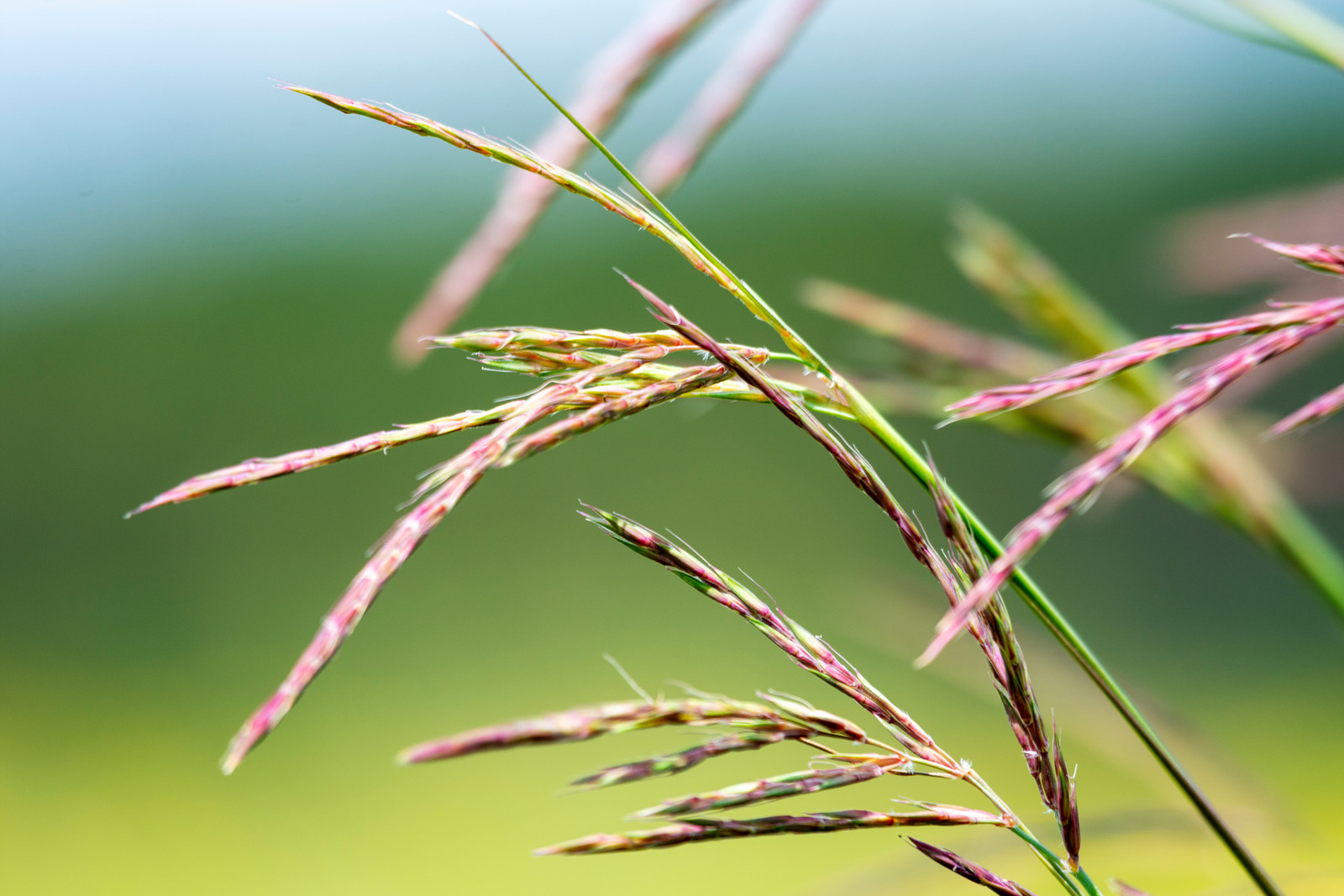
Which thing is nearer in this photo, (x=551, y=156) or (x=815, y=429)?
(x=815, y=429)

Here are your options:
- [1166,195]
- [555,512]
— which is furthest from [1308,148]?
[555,512]

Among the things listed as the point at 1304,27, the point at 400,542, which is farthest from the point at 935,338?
the point at 400,542

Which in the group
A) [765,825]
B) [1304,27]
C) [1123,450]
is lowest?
[765,825]

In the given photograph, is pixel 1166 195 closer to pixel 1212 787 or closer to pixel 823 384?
pixel 1212 787

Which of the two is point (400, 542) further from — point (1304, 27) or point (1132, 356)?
point (1304, 27)

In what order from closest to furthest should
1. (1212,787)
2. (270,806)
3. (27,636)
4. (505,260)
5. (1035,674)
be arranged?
(505,260), (1035,674), (1212,787), (270,806), (27,636)

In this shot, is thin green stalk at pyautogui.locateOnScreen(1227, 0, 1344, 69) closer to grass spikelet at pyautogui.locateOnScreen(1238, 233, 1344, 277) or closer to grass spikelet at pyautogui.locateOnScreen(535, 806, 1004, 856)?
grass spikelet at pyautogui.locateOnScreen(1238, 233, 1344, 277)

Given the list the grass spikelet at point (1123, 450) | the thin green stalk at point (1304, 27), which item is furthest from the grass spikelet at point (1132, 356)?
the thin green stalk at point (1304, 27)
